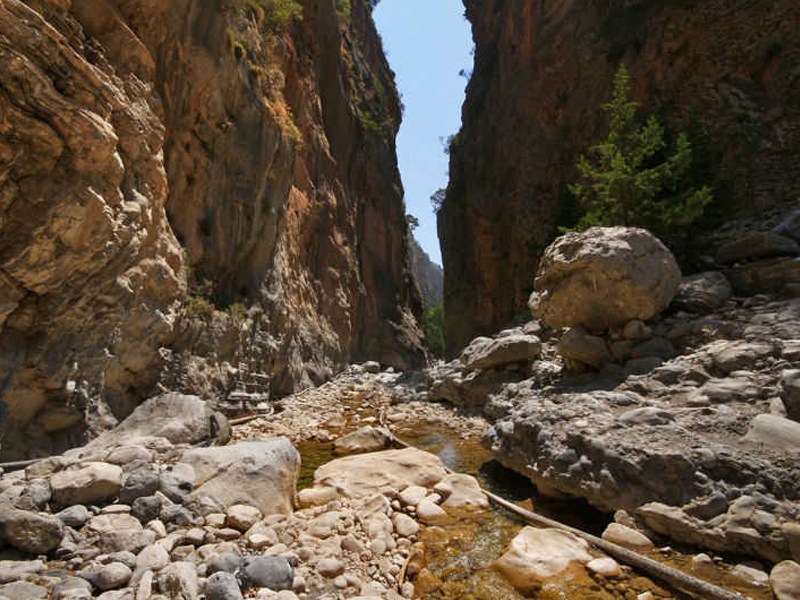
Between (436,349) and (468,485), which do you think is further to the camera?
(436,349)

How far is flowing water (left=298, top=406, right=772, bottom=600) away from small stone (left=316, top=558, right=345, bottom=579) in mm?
608

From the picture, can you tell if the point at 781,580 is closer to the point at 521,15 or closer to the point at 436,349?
the point at 521,15

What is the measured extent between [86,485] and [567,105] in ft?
76.5

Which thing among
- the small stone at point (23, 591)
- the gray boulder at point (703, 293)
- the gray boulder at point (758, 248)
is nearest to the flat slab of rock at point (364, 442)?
the small stone at point (23, 591)

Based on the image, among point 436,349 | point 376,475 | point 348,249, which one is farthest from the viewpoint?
point 436,349

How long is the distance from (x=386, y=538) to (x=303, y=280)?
14277 mm

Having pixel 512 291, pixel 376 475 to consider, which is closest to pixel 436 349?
pixel 512 291

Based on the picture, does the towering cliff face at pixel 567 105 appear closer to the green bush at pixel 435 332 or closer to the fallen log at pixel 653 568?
the fallen log at pixel 653 568

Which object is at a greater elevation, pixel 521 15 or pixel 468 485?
pixel 521 15

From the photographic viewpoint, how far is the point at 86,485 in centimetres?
353

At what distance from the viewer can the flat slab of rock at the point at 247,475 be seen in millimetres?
3975

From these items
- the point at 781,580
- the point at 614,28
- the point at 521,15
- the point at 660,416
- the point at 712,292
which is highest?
the point at 521,15

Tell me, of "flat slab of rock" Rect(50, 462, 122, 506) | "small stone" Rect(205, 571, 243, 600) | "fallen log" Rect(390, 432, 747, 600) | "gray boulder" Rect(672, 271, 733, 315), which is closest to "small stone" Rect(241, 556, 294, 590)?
"small stone" Rect(205, 571, 243, 600)

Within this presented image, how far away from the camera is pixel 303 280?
17.3m
